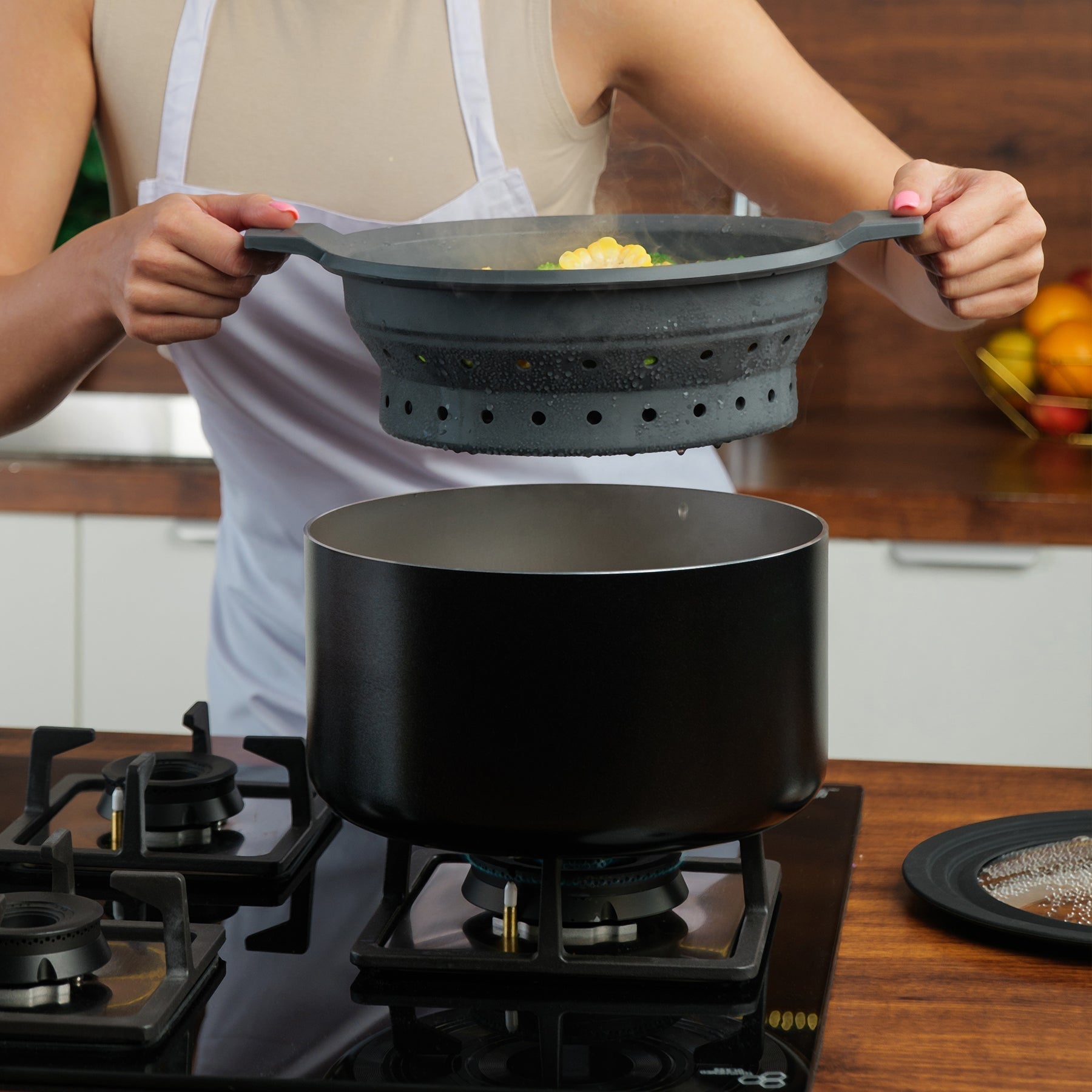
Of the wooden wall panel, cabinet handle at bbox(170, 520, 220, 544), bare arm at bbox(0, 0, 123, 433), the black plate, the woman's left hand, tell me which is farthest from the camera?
the wooden wall panel

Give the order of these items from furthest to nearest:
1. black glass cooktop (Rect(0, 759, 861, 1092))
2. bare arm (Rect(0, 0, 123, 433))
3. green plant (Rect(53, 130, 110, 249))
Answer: green plant (Rect(53, 130, 110, 249)) < bare arm (Rect(0, 0, 123, 433)) < black glass cooktop (Rect(0, 759, 861, 1092))

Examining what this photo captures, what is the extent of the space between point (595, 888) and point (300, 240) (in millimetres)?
343

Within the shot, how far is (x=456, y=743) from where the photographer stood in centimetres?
69

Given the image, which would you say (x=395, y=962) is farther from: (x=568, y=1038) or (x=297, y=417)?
(x=297, y=417)

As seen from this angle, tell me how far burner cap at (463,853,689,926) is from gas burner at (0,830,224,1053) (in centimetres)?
14

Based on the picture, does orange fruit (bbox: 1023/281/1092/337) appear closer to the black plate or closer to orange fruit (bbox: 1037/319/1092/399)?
orange fruit (bbox: 1037/319/1092/399)

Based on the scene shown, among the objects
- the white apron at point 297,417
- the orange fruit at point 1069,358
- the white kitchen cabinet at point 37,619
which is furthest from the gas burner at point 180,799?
the orange fruit at point 1069,358

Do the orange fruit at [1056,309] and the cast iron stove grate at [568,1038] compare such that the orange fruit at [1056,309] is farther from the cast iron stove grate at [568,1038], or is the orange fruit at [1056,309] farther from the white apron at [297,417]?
the cast iron stove grate at [568,1038]

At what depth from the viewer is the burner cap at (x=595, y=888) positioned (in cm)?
73

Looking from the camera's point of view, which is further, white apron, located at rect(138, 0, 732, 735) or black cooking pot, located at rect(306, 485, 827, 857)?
white apron, located at rect(138, 0, 732, 735)

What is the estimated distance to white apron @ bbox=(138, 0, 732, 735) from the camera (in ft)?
3.76

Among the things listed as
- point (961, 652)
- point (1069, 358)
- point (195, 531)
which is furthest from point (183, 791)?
point (1069, 358)

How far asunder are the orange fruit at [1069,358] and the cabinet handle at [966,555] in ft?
1.31

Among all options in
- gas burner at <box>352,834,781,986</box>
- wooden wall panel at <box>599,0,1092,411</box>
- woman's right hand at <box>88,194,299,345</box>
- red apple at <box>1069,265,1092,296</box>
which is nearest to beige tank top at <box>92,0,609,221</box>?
woman's right hand at <box>88,194,299,345</box>
